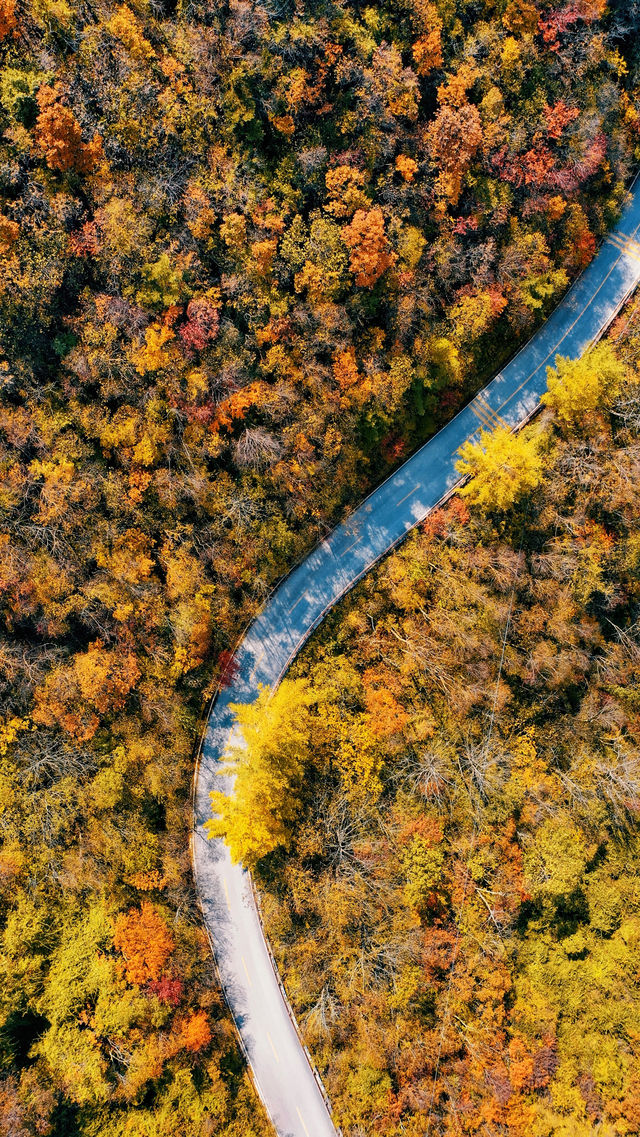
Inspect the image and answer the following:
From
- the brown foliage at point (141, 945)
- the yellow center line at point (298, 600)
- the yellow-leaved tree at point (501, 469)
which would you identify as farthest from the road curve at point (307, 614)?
the brown foliage at point (141, 945)

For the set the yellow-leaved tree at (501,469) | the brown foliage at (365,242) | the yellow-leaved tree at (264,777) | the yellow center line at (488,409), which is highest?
the brown foliage at (365,242)

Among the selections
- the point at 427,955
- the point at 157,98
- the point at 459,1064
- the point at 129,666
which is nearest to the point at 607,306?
the point at 157,98

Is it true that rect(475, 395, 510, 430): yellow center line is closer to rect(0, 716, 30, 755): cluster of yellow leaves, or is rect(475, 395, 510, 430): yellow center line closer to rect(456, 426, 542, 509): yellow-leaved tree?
rect(456, 426, 542, 509): yellow-leaved tree

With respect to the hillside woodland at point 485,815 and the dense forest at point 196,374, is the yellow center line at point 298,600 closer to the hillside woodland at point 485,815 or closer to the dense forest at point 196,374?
the hillside woodland at point 485,815

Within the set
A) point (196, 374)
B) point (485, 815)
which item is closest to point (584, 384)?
point (196, 374)

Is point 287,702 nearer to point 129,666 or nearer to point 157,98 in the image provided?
point 129,666

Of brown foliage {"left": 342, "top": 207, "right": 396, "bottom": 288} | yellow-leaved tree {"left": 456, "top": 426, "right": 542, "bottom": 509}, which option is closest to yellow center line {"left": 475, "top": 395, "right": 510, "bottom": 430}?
yellow-leaved tree {"left": 456, "top": 426, "right": 542, "bottom": 509}
